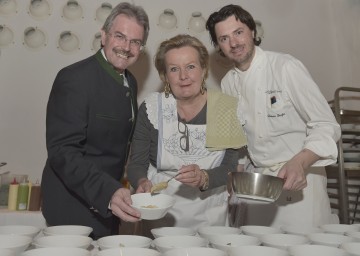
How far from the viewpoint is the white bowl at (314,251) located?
3.46 ft

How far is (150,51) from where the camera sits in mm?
2578

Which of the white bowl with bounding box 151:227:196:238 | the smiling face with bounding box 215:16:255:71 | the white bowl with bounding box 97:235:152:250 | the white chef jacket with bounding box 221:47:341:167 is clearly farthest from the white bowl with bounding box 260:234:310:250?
the smiling face with bounding box 215:16:255:71

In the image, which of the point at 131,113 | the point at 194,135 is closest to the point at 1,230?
the point at 131,113

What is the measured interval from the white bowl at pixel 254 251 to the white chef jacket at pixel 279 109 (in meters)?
0.60

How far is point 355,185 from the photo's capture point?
2.76m

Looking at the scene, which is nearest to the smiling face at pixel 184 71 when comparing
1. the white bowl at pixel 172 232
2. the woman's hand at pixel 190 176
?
the woman's hand at pixel 190 176

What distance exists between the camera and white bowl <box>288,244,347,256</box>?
1.05 m

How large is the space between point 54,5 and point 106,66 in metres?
1.11

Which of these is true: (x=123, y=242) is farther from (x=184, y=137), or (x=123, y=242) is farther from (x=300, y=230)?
(x=184, y=137)

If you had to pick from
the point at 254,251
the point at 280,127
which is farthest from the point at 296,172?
the point at 254,251

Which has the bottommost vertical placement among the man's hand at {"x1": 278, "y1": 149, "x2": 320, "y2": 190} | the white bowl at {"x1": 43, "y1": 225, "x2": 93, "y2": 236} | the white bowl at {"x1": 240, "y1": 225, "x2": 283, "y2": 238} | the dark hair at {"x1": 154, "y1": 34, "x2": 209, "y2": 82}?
the white bowl at {"x1": 43, "y1": 225, "x2": 93, "y2": 236}

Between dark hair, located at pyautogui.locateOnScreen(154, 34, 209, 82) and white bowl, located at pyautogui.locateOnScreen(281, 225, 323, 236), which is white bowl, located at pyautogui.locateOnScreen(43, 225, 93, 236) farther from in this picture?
dark hair, located at pyautogui.locateOnScreen(154, 34, 209, 82)

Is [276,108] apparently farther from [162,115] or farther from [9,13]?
[9,13]

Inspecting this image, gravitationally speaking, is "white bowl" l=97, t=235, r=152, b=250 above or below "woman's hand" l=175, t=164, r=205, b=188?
below
